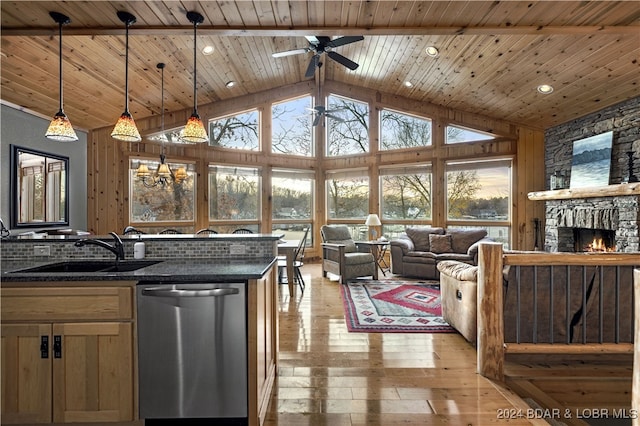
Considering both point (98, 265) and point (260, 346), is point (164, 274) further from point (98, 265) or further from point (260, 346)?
point (98, 265)

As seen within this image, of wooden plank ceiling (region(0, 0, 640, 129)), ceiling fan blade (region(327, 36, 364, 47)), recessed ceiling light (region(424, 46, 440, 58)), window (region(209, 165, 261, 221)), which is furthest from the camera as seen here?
window (region(209, 165, 261, 221))

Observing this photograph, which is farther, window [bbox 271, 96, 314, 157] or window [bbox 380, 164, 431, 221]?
window [bbox 271, 96, 314, 157]

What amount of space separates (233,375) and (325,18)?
9.48 ft

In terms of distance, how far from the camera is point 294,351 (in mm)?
2994

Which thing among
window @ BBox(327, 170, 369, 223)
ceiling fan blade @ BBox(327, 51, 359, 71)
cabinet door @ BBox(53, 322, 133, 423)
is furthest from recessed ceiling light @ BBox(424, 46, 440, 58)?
cabinet door @ BBox(53, 322, 133, 423)

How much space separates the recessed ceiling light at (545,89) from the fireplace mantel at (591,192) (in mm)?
1616

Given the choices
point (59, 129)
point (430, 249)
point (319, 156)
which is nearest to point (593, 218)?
point (430, 249)

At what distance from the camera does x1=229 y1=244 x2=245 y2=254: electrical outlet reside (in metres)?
2.50

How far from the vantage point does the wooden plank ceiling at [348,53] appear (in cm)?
286

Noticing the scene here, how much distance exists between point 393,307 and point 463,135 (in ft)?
15.0

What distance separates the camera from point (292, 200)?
7891mm

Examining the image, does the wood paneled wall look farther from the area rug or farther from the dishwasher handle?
the dishwasher handle

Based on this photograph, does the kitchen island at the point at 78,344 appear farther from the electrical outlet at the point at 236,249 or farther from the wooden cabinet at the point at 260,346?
the electrical outlet at the point at 236,249

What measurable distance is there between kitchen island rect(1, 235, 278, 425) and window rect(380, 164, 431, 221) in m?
6.06
